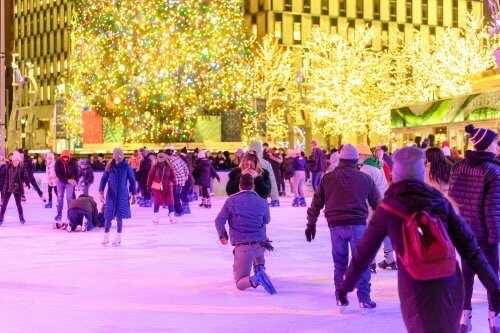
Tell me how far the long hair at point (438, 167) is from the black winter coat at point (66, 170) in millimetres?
10371

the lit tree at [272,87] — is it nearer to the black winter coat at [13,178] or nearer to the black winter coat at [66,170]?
the black winter coat at [66,170]

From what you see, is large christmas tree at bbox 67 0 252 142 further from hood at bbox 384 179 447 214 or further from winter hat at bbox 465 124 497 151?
hood at bbox 384 179 447 214

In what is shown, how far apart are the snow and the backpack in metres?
2.76

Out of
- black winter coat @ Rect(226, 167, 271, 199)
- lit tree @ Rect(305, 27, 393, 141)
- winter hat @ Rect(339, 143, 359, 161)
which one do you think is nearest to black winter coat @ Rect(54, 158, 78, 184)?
black winter coat @ Rect(226, 167, 271, 199)

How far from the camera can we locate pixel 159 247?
12984 mm

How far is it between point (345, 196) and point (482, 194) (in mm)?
1320

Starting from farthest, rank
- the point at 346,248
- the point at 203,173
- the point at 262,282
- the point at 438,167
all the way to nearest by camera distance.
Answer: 1. the point at 203,173
2. the point at 262,282
3. the point at 438,167
4. the point at 346,248

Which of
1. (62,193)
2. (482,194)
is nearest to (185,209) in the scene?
(62,193)

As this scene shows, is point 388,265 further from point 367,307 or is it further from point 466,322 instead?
point 466,322

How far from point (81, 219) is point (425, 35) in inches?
2766

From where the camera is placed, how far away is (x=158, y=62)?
34.2m

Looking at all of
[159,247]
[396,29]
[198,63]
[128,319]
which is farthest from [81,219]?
[396,29]

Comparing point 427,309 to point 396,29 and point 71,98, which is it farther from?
point 396,29

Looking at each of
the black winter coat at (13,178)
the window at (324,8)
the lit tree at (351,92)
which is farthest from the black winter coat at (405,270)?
the window at (324,8)
